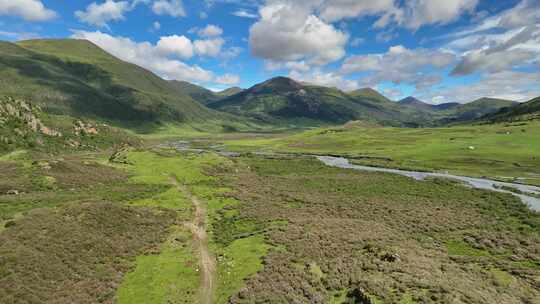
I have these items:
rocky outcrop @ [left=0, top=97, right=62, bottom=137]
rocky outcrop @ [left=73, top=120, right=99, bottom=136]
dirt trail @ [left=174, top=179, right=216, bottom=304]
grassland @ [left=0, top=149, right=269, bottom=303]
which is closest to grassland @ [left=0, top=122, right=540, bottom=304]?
grassland @ [left=0, top=149, right=269, bottom=303]

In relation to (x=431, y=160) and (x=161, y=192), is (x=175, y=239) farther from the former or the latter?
(x=431, y=160)

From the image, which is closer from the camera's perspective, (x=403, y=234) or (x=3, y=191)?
(x=403, y=234)

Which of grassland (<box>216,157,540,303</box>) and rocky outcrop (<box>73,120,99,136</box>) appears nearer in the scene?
grassland (<box>216,157,540,303</box>)

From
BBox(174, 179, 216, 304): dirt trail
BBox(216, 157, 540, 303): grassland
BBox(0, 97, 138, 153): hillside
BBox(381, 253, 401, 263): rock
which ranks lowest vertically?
BBox(174, 179, 216, 304): dirt trail

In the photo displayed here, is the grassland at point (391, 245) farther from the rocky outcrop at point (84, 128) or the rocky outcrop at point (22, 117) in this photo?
the rocky outcrop at point (84, 128)

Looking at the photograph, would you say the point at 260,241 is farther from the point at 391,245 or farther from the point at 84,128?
the point at 84,128

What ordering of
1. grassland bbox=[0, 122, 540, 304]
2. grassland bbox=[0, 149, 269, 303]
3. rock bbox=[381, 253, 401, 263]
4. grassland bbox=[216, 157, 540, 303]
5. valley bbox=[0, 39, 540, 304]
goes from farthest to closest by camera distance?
rock bbox=[381, 253, 401, 263] < grassland bbox=[0, 149, 269, 303] < valley bbox=[0, 39, 540, 304] < grassland bbox=[0, 122, 540, 304] < grassland bbox=[216, 157, 540, 303]

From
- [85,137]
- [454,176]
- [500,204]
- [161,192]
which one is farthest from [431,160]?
[85,137]

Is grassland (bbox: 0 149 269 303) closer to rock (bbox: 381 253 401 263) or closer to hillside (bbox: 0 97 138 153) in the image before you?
rock (bbox: 381 253 401 263)
